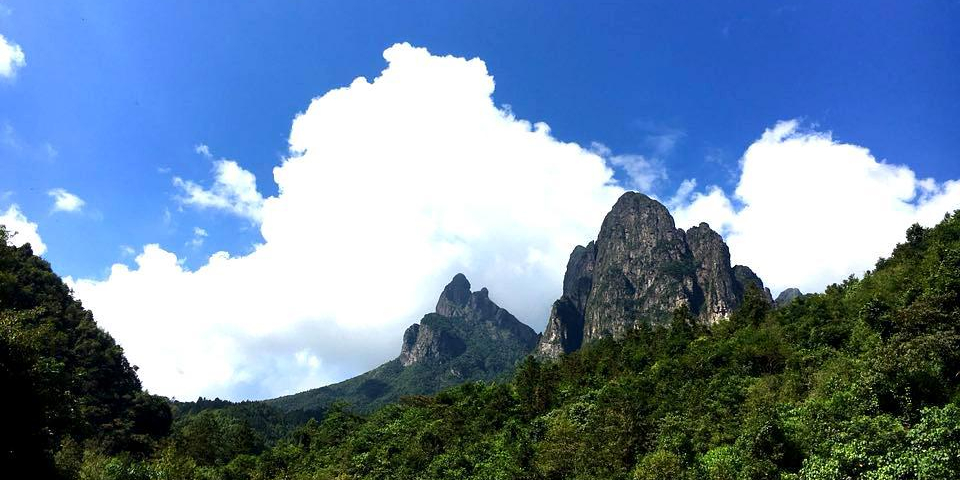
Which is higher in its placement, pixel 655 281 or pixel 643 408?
pixel 655 281

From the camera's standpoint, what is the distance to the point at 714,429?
33.4 metres

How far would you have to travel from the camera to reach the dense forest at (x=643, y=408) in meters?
19.5

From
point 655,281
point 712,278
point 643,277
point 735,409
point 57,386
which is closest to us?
point 57,386

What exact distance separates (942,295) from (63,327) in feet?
292

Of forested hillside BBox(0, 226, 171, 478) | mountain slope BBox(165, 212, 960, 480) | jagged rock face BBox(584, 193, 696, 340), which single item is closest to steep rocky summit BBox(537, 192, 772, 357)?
jagged rock face BBox(584, 193, 696, 340)

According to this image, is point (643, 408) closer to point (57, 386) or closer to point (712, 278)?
point (57, 386)

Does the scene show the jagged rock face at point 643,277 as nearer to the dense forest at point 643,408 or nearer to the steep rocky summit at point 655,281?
the steep rocky summit at point 655,281

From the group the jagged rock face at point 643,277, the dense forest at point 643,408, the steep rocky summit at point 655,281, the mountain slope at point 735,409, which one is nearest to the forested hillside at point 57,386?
the dense forest at point 643,408

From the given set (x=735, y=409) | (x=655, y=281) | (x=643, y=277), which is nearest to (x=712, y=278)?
(x=655, y=281)

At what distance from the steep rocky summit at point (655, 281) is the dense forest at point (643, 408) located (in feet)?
316

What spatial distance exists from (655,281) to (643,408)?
468ft

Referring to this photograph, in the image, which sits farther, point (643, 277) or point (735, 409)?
point (643, 277)

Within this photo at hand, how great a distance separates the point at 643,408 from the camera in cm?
3981

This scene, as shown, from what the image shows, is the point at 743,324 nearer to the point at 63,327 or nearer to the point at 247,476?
the point at 247,476
